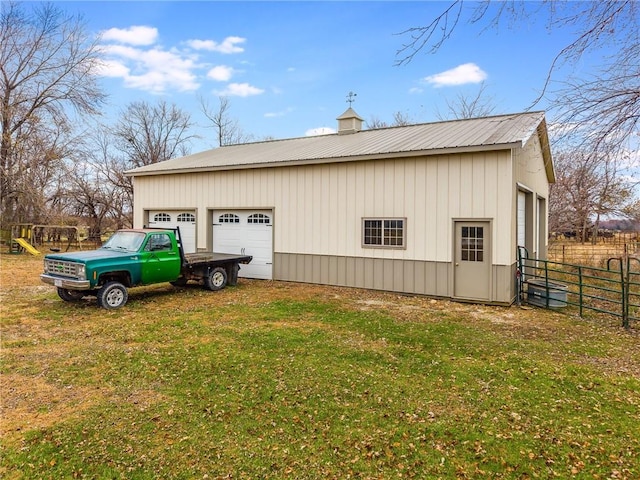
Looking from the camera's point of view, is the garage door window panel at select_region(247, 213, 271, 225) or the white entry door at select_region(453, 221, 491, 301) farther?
the garage door window panel at select_region(247, 213, 271, 225)

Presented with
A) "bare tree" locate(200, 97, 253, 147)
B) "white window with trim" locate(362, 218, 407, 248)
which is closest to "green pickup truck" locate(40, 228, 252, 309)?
"white window with trim" locate(362, 218, 407, 248)

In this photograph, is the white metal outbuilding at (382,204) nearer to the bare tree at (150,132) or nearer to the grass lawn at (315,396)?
the grass lawn at (315,396)

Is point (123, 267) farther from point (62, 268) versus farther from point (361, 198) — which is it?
point (361, 198)

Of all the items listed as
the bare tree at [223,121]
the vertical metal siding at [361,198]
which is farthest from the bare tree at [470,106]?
the vertical metal siding at [361,198]

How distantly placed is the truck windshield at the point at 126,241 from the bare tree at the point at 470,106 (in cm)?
2344

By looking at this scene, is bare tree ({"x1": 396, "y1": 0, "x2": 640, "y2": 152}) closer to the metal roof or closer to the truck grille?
the metal roof

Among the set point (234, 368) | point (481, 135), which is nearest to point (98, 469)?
point (234, 368)

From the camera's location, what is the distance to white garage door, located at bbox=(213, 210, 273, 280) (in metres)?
11.9

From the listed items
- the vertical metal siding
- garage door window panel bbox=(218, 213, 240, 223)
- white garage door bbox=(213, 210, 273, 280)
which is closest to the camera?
the vertical metal siding

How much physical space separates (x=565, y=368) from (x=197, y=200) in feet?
36.4

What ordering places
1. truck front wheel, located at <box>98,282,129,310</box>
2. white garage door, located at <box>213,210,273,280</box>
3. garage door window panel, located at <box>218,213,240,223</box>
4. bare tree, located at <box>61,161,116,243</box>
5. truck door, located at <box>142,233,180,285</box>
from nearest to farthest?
truck front wheel, located at <box>98,282,129,310</box> < truck door, located at <box>142,233,180,285</box> < white garage door, located at <box>213,210,273,280</box> < garage door window panel, located at <box>218,213,240,223</box> < bare tree, located at <box>61,161,116,243</box>

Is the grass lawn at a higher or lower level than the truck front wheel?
lower

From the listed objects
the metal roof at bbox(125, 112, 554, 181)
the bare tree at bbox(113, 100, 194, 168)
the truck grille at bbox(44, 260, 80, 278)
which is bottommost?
the truck grille at bbox(44, 260, 80, 278)

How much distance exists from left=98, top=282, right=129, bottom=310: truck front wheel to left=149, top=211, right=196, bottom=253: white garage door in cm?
493
